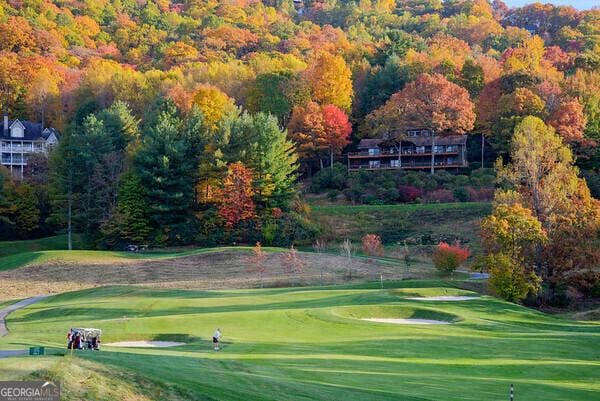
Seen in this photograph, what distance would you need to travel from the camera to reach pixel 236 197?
76125mm

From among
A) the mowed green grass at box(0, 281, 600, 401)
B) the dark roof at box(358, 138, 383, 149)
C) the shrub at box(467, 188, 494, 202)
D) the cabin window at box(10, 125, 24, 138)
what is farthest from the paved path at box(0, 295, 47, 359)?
the cabin window at box(10, 125, 24, 138)

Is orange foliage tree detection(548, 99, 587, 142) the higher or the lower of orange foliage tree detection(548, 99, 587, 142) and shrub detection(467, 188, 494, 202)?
the higher

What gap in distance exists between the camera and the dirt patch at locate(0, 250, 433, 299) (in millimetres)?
57562

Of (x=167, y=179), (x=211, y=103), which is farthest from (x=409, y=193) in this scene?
(x=211, y=103)

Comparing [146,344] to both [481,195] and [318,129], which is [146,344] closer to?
[481,195]

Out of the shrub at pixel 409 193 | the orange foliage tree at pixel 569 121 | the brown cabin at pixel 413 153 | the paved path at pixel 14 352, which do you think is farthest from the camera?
the brown cabin at pixel 413 153

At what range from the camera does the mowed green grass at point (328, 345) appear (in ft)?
63.6

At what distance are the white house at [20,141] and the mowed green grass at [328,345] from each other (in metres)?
67.3

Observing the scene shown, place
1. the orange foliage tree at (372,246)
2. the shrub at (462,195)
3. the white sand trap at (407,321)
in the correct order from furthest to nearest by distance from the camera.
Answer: the shrub at (462,195) < the orange foliage tree at (372,246) < the white sand trap at (407,321)

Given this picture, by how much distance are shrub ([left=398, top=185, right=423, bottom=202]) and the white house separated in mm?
53260

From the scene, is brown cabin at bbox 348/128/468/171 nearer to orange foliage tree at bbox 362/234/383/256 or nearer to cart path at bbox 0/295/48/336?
orange foliage tree at bbox 362/234/383/256

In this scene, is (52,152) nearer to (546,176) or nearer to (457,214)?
(457,214)

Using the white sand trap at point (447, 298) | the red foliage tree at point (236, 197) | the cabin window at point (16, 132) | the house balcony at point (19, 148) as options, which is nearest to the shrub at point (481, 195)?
the red foliage tree at point (236, 197)

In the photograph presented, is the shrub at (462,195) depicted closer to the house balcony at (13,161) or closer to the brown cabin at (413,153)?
the brown cabin at (413,153)
